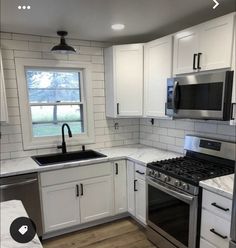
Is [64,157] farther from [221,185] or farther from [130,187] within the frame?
[221,185]

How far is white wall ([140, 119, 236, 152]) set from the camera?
2289 mm

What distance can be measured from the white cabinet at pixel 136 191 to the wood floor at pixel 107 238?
0.17 m

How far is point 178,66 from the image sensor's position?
2.34m

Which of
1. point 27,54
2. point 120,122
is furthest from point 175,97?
point 27,54

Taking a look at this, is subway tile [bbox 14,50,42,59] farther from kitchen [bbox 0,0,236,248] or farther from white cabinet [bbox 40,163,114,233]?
white cabinet [bbox 40,163,114,233]

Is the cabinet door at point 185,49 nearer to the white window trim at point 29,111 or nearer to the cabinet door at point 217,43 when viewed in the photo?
the cabinet door at point 217,43

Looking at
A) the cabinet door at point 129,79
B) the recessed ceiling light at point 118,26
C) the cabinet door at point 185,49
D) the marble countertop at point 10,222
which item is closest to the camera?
the marble countertop at point 10,222

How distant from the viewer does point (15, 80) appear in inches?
106

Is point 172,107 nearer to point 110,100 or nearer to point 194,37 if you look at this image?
point 194,37

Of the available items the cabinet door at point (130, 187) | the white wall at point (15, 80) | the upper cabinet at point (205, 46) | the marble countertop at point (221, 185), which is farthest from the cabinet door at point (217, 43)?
the white wall at point (15, 80)

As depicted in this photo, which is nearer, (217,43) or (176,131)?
(217,43)

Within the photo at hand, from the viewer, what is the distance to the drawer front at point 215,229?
5.37 ft

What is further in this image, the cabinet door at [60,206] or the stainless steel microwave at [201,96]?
the cabinet door at [60,206]

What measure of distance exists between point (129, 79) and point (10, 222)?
2.19 meters
